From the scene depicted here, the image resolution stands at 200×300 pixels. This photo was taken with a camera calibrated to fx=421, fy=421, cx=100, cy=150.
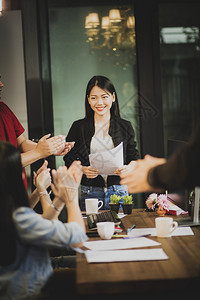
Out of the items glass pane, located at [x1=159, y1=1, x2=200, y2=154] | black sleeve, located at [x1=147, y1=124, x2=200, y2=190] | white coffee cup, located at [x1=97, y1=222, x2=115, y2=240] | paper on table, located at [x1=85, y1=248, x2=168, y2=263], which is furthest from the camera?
glass pane, located at [x1=159, y1=1, x2=200, y2=154]

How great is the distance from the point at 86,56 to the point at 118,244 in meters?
2.85

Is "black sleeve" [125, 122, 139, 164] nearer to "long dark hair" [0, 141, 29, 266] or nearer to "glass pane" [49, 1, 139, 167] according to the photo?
"glass pane" [49, 1, 139, 167]

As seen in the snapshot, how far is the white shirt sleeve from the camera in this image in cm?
160

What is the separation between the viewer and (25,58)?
427 centimetres

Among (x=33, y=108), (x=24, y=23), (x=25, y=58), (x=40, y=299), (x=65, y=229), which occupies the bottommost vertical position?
(x=40, y=299)

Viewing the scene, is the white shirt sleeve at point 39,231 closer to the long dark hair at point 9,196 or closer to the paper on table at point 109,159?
the long dark hair at point 9,196

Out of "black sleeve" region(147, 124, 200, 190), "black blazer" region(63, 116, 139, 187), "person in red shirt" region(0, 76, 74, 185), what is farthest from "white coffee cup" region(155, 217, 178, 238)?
"black blazer" region(63, 116, 139, 187)

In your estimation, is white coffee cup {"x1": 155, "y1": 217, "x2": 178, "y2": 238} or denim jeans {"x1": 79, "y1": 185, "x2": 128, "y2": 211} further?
denim jeans {"x1": 79, "y1": 185, "x2": 128, "y2": 211}

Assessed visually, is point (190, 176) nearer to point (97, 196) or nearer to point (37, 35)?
point (97, 196)

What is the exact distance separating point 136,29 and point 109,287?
3.29 metres

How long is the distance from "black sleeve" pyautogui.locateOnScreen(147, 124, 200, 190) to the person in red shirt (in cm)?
150

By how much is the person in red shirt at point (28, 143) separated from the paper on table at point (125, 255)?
49.5 inches

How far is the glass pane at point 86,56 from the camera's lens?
4438mm

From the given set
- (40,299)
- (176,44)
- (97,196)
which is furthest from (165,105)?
(40,299)
